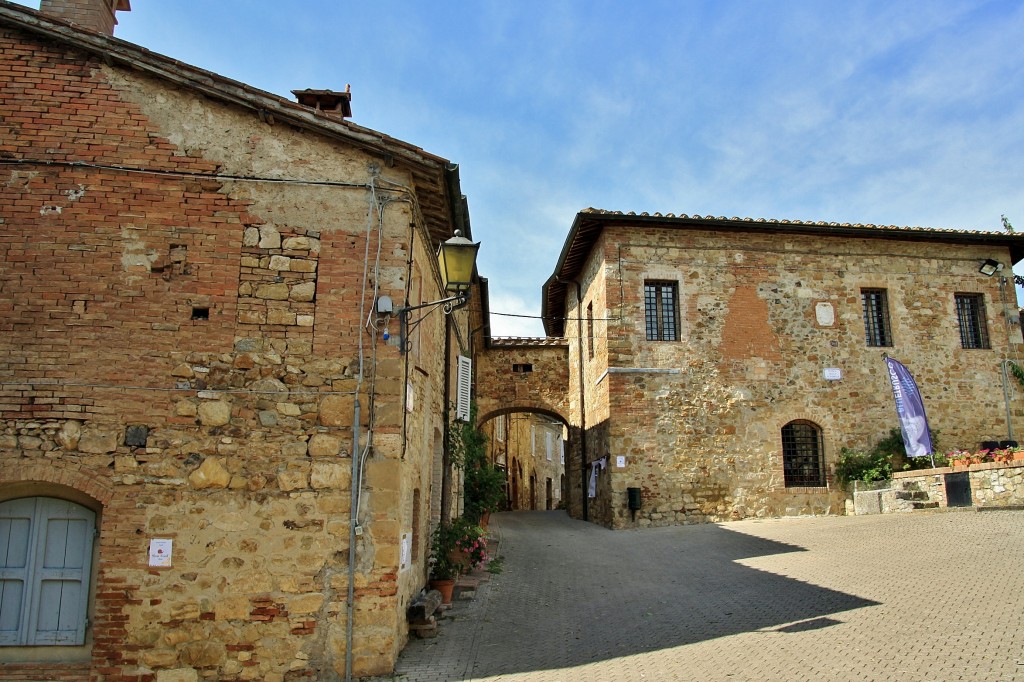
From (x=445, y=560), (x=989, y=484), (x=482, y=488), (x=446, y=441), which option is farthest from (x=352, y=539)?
(x=989, y=484)

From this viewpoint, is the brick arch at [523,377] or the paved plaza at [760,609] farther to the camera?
the brick arch at [523,377]

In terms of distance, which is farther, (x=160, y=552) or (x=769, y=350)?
(x=769, y=350)

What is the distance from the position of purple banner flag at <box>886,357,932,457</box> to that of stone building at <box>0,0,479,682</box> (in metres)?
12.3

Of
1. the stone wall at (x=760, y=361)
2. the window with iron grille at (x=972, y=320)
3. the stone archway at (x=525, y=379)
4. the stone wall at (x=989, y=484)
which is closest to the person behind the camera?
the stone wall at (x=989, y=484)

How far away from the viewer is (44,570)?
7.11 m

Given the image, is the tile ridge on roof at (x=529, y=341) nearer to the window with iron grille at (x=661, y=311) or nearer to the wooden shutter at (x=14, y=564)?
the window with iron grille at (x=661, y=311)

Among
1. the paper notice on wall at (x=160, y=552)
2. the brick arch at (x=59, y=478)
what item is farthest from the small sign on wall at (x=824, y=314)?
the brick arch at (x=59, y=478)

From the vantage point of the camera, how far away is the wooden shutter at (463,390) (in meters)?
12.9

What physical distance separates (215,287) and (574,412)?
45.4 ft

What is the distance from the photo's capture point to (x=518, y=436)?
33.3 meters

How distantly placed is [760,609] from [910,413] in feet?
29.9

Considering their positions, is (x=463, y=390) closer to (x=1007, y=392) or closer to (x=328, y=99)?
(x=328, y=99)

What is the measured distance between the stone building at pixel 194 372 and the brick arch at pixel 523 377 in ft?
41.4

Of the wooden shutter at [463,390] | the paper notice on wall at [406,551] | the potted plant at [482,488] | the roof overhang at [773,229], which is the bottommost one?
the paper notice on wall at [406,551]
